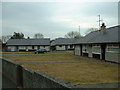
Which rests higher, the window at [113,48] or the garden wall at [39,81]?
the window at [113,48]

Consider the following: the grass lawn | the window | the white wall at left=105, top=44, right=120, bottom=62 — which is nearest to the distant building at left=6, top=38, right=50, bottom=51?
the white wall at left=105, top=44, right=120, bottom=62

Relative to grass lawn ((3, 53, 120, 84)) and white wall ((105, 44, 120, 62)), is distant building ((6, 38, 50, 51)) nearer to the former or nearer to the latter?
white wall ((105, 44, 120, 62))

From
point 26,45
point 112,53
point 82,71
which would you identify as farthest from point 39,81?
point 26,45

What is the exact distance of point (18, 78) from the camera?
559 inches

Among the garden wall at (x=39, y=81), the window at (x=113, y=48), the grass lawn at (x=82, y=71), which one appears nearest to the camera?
the garden wall at (x=39, y=81)

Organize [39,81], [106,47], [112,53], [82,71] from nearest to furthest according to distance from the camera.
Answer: [39,81], [82,71], [112,53], [106,47]

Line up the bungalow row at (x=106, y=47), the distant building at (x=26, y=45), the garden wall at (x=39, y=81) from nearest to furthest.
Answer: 1. the garden wall at (x=39, y=81)
2. the bungalow row at (x=106, y=47)
3. the distant building at (x=26, y=45)

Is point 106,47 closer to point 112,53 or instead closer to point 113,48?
point 113,48

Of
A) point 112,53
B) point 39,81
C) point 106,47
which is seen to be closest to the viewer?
point 39,81

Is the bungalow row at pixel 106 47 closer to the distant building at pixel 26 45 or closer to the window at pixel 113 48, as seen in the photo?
the window at pixel 113 48

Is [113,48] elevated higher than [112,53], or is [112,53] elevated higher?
[113,48]

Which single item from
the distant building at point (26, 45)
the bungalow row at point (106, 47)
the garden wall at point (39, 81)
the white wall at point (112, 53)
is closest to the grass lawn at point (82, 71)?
the white wall at point (112, 53)

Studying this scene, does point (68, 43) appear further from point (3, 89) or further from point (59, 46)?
point (3, 89)

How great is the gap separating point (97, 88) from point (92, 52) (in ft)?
60.9
